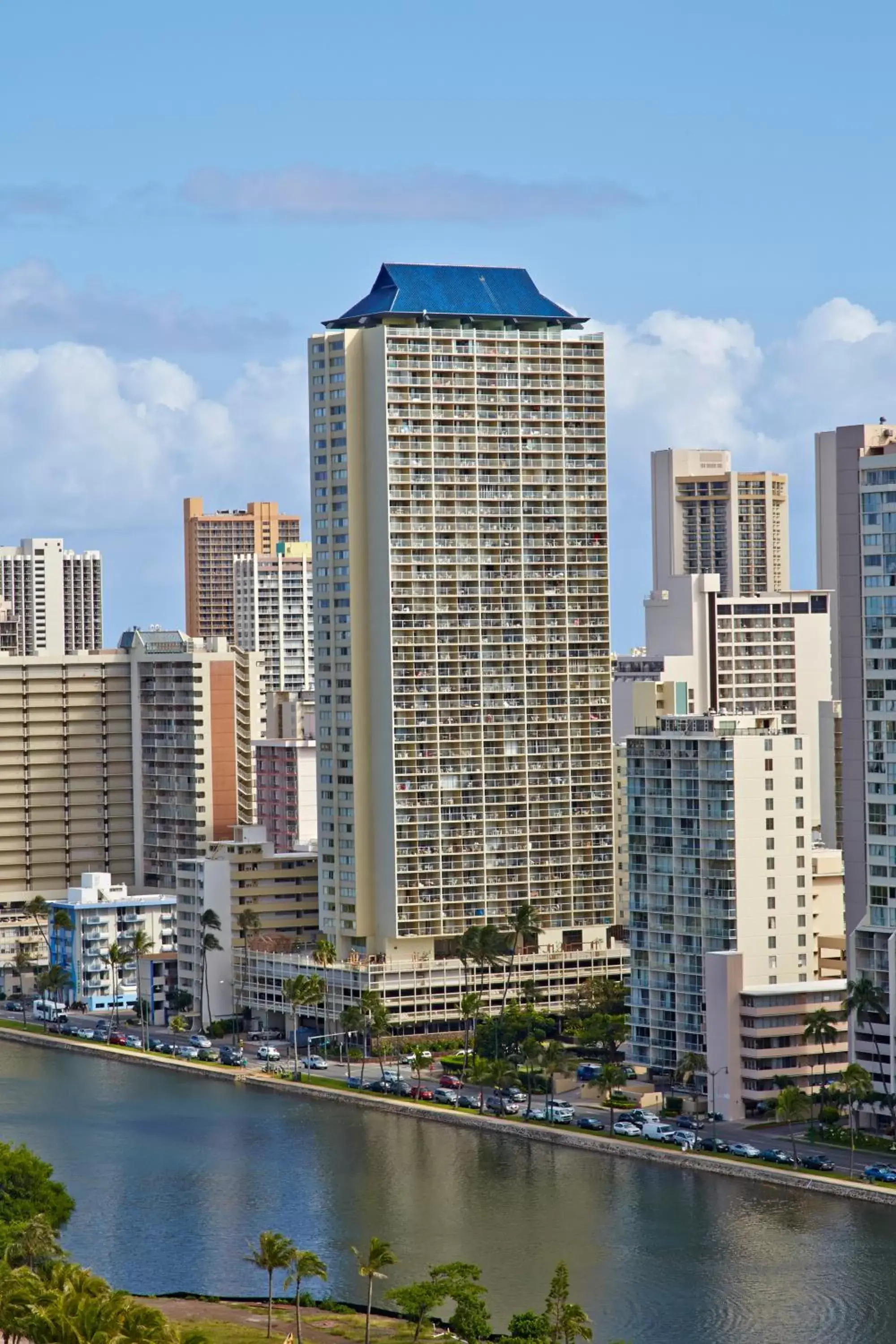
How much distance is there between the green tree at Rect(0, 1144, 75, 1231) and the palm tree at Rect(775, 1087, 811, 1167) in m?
27.9

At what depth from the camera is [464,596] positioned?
129625 millimetres

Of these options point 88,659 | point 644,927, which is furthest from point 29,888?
point 644,927

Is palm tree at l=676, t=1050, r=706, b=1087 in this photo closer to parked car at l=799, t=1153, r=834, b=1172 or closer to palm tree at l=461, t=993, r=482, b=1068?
parked car at l=799, t=1153, r=834, b=1172

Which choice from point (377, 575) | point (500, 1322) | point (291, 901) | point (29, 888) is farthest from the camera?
point (29, 888)

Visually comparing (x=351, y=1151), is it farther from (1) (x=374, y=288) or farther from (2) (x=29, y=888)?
(2) (x=29, y=888)

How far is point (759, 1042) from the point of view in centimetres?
10412

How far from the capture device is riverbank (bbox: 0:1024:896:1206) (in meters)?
92.2

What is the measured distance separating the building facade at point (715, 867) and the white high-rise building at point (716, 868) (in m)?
0.04

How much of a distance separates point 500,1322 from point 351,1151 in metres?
27.6

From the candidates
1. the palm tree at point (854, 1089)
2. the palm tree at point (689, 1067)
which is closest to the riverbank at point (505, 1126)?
the palm tree at point (854, 1089)

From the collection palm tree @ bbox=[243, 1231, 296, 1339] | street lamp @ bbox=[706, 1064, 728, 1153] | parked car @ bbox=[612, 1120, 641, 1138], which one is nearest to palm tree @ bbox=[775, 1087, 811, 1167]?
street lamp @ bbox=[706, 1064, 728, 1153]

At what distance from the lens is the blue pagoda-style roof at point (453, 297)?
423 ft

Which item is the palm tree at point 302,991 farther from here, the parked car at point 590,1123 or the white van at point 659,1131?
the white van at point 659,1131

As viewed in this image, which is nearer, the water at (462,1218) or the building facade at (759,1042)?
the water at (462,1218)
